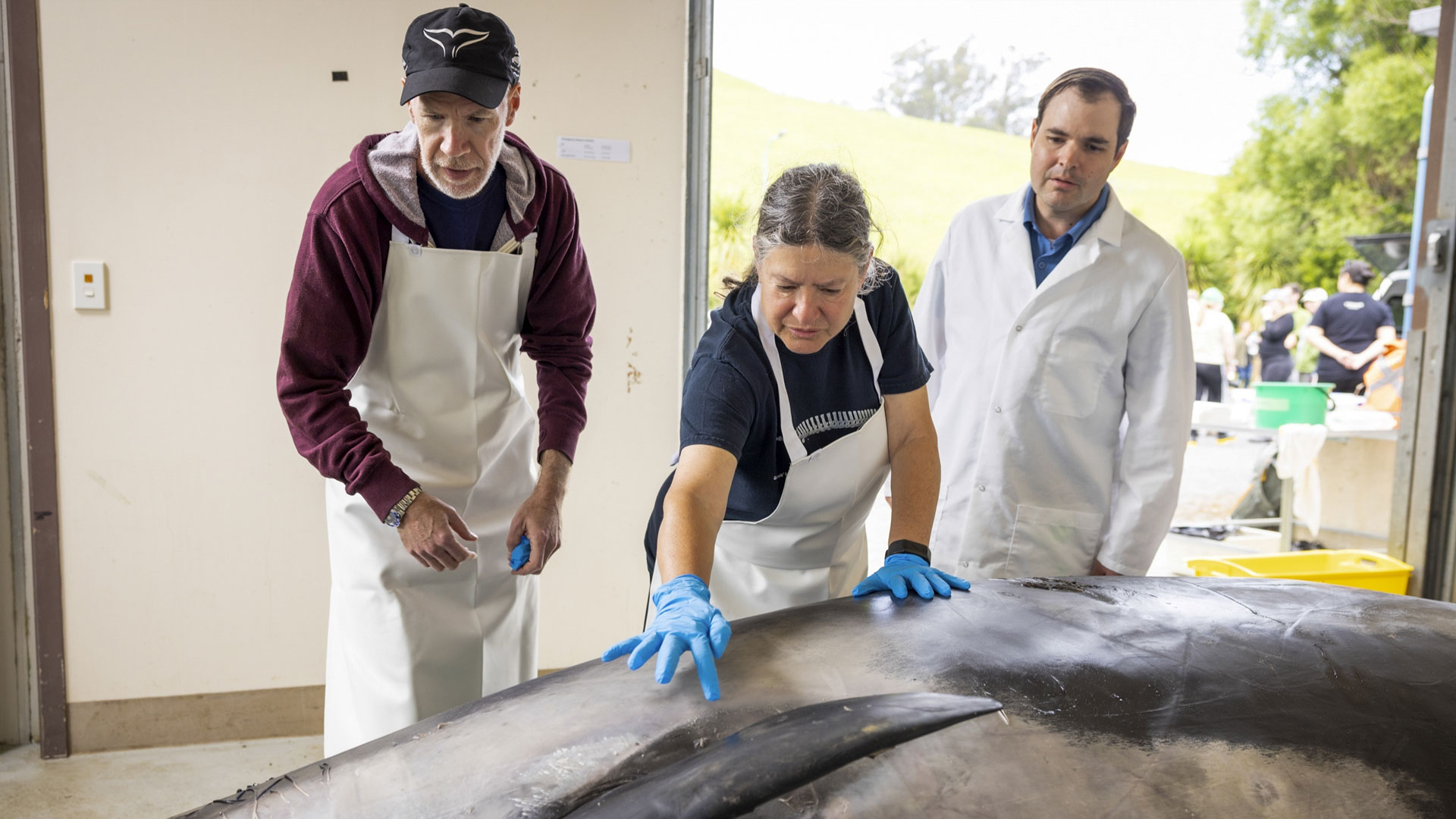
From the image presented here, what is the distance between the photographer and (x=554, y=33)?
A: 292 cm

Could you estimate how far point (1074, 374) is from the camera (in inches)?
82.4

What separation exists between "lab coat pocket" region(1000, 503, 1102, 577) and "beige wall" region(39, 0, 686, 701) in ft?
4.99

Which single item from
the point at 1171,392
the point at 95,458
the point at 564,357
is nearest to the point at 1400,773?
the point at 1171,392

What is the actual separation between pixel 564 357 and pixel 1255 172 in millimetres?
25432

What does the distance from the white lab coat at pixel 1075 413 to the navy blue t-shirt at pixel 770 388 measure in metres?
0.40

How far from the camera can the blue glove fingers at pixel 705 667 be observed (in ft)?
3.43

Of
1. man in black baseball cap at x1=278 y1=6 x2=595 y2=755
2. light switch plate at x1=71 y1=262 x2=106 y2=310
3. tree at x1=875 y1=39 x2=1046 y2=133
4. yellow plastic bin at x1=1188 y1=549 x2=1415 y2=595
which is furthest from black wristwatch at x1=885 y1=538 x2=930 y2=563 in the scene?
tree at x1=875 y1=39 x2=1046 y2=133

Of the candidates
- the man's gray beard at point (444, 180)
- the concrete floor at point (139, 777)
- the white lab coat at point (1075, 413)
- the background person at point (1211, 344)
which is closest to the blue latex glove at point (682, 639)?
the man's gray beard at point (444, 180)

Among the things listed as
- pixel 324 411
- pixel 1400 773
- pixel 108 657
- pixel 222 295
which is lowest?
pixel 108 657

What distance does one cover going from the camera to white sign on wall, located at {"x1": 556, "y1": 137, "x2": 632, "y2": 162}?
297 centimetres

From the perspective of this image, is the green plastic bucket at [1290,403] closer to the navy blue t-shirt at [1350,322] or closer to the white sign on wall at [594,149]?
the navy blue t-shirt at [1350,322]

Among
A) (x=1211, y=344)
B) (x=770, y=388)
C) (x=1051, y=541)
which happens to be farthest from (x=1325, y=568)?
(x=1211, y=344)

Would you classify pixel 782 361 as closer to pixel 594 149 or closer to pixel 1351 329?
pixel 594 149

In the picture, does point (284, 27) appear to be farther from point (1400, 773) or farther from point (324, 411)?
point (1400, 773)
